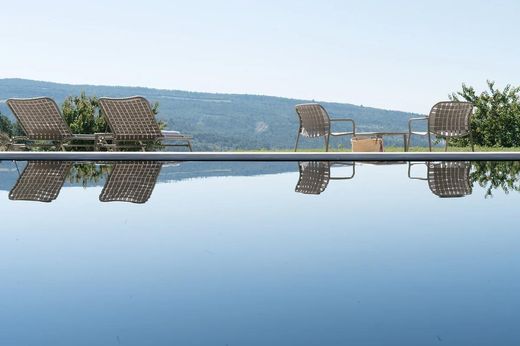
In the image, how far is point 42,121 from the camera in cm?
969

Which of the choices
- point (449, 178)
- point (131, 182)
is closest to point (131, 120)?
point (131, 182)

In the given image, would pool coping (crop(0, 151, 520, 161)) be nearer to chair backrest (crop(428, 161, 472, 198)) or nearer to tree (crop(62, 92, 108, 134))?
chair backrest (crop(428, 161, 472, 198))

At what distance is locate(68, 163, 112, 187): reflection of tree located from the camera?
21.3ft

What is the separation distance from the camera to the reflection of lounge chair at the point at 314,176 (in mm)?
5859

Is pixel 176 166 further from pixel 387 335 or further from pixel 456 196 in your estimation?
pixel 387 335

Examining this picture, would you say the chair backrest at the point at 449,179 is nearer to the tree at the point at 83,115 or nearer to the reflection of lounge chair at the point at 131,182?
the reflection of lounge chair at the point at 131,182

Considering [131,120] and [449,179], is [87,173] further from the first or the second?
[449,179]

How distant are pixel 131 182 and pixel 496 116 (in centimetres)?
1654

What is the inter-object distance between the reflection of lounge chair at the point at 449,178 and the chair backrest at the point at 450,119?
2.06ft

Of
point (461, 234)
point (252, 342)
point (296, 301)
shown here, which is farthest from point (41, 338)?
point (461, 234)

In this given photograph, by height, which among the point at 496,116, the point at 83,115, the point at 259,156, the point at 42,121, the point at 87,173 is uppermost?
the point at 496,116

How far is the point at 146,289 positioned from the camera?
2.44 meters

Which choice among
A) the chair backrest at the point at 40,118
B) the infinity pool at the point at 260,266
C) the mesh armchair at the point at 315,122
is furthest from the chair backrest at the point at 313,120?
the infinity pool at the point at 260,266

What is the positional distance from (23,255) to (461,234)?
1.91 m
